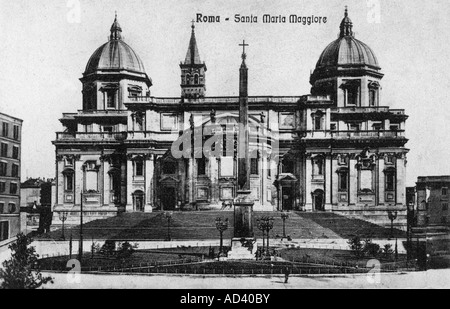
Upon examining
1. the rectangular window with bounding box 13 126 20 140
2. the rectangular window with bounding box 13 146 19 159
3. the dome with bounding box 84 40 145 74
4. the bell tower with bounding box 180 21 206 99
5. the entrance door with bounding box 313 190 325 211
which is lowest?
the entrance door with bounding box 313 190 325 211

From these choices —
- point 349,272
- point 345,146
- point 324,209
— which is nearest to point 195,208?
point 324,209

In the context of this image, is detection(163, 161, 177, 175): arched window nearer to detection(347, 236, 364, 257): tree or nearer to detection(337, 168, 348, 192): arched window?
detection(337, 168, 348, 192): arched window

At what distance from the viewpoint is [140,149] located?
46.1 metres

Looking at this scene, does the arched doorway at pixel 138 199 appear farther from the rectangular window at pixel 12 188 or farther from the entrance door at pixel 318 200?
the entrance door at pixel 318 200

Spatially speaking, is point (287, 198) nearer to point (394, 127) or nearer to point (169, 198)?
point (169, 198)

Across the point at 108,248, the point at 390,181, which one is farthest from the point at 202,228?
the point at 390,181

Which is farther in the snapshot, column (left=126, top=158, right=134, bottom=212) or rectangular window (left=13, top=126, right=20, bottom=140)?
column (left=126, top=158, right=134, bottom=212)

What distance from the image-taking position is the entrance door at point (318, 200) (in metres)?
45.3

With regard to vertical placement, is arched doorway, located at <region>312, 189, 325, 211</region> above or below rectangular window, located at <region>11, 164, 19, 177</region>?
below

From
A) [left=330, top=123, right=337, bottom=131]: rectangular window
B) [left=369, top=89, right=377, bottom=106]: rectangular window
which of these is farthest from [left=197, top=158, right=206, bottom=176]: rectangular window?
[left=369, top=89, right=377, bottom=106]: rectangular window

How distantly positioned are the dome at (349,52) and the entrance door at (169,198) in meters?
16.6

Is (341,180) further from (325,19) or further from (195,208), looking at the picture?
(325,19)

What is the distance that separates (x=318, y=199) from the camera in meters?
45.4

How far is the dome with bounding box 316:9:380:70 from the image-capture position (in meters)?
48.7
